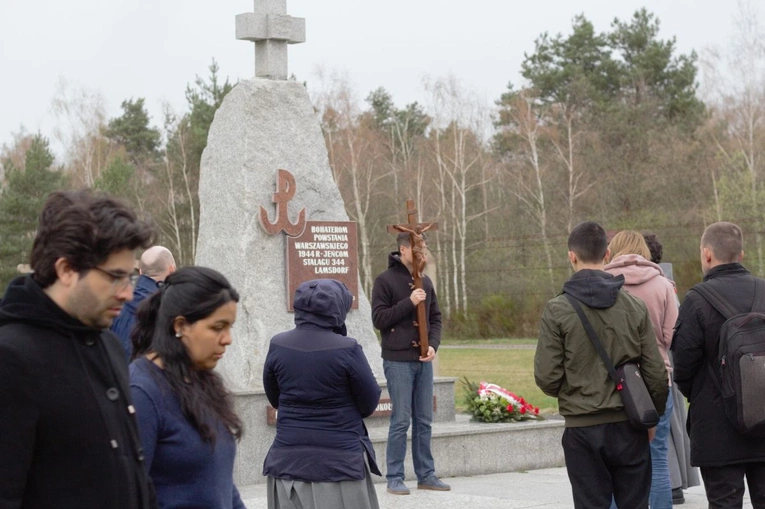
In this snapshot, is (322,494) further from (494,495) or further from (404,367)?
(494,495)

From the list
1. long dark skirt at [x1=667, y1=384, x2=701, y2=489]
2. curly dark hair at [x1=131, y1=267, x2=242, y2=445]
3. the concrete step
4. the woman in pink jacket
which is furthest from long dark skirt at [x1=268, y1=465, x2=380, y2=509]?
the concrete step

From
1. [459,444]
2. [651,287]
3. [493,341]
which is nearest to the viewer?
[651,287]

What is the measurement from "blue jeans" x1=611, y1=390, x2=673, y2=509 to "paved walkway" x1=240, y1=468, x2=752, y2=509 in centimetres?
103

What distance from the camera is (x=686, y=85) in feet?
138

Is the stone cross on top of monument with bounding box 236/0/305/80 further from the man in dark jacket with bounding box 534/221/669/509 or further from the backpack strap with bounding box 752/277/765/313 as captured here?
the backpack strap with bounding box 752/277/765/313

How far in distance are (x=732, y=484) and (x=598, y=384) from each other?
0.83m

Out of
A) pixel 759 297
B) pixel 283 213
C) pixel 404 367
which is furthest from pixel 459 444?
pixel 759 297

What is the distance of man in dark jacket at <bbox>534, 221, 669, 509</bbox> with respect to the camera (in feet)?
18.1

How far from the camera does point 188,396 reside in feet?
10.2

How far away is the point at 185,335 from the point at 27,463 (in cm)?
83

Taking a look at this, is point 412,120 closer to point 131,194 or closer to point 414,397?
point 131,194

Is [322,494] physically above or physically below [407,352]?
below

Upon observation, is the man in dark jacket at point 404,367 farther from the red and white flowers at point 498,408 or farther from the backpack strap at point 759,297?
the backpack strap at point 759,297

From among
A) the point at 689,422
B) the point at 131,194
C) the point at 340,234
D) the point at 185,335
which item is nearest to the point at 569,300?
the point at 689,422
